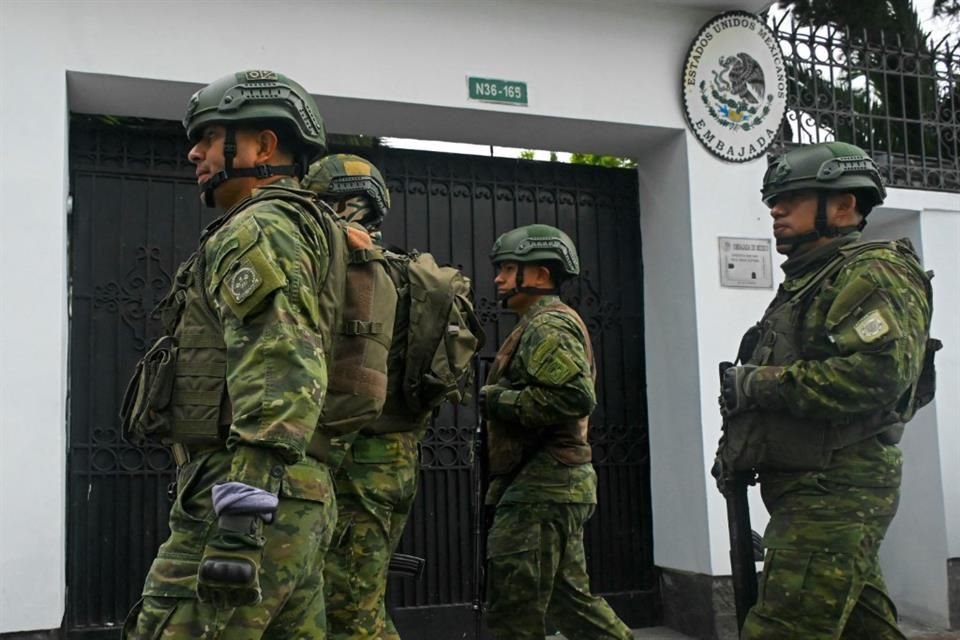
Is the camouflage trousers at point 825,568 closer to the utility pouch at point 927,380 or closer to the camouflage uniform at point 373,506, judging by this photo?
the utility pouch at point 927,380

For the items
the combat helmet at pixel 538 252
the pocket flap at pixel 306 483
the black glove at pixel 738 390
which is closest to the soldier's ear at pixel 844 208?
the black glove at pixel 738 390

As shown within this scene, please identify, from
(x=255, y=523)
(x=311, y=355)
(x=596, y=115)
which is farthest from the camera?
(x=596, y=115)

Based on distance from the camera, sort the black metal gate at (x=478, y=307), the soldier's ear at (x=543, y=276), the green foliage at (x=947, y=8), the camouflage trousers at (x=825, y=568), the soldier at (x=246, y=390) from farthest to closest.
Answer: the green foliage at (x=947, y=8) → the black metal gate at (x=478, y=307) → the soldier's ear at (x=543, y=276) → the camouflage trousers at (x=825, y=568) → the soldier at (x=246, y=390)

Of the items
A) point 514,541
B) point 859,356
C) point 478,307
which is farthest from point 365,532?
point 478,307

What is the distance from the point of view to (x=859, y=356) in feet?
11.9

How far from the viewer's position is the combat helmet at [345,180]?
15.3 ft

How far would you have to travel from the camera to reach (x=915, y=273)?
3816 millimetres

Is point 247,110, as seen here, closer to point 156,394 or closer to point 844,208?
point 156,394

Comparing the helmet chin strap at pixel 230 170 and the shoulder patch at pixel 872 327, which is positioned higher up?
the helmet chin strap at pixel 230 170

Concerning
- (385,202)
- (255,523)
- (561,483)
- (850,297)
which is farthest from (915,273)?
(255,523)

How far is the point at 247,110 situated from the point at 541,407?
214 centimetres

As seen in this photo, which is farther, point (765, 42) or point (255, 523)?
point (765, 42)

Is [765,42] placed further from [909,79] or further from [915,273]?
[915,273]

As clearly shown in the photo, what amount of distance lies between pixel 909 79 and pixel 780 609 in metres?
5.01
